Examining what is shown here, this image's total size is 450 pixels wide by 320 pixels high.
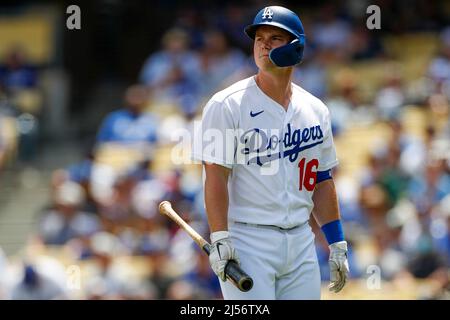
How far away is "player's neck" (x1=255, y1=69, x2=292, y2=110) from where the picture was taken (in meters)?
5.60

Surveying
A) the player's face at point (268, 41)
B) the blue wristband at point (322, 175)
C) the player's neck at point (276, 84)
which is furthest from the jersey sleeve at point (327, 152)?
the player's face at point (268, 41)

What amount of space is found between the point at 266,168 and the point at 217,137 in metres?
0.31

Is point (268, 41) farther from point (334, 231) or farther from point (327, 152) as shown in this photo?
point (334, 231)

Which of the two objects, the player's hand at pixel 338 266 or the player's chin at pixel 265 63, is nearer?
the player's chin at pixel 265 63

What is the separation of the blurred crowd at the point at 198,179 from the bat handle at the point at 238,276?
3980mm

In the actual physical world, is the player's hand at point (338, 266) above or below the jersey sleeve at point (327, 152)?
below

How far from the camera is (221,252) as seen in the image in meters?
5.39

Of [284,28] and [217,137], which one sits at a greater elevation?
[284,28]

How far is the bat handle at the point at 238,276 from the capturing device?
→ 530 centimetres

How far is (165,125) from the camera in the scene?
42.2ft

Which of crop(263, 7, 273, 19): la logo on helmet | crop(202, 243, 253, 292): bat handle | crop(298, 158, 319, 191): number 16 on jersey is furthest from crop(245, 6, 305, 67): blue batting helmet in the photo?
crop(202, 243, 253, 292): bat handle

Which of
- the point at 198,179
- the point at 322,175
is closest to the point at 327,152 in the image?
the point at 322,175

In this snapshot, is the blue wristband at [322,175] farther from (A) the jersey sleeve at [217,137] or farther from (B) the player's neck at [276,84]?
(A) the jersey sleeve at [217,137]
